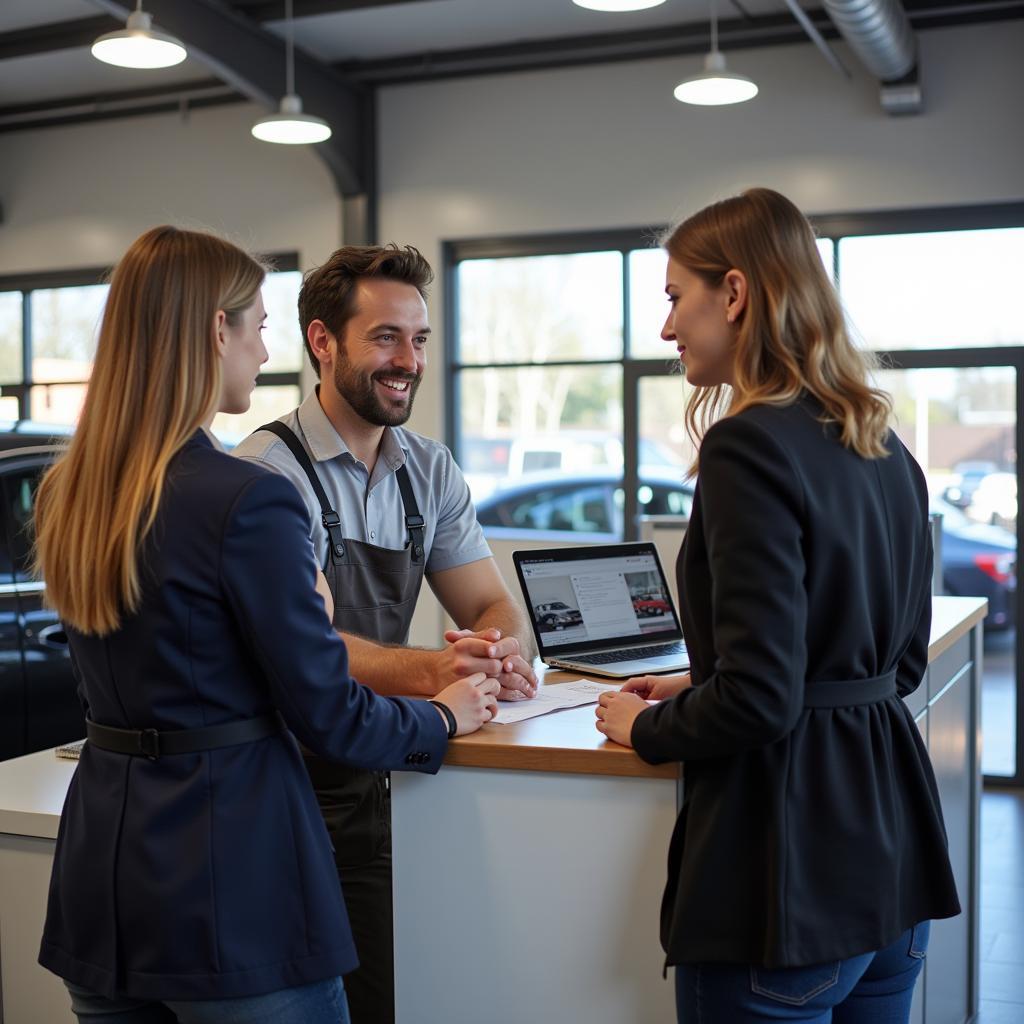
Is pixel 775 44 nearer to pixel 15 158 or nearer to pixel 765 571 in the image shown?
pixel 15 158

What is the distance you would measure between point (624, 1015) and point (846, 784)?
0.53 metres

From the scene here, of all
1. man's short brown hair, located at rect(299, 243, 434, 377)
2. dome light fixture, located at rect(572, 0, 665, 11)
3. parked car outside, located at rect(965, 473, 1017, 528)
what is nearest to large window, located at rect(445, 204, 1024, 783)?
parked car outside, located at rect(965, 473, 1017, 528)

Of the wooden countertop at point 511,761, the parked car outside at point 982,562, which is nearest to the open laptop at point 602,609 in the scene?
the wooden countertop at point 511,761

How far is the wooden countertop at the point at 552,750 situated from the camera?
1700mm

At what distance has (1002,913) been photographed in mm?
4141

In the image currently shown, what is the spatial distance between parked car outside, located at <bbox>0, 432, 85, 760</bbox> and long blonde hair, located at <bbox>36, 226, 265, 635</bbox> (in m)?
2.32

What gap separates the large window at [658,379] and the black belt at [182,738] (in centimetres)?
457

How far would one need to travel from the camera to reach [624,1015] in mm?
1746

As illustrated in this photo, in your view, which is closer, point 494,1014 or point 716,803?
point 716,803

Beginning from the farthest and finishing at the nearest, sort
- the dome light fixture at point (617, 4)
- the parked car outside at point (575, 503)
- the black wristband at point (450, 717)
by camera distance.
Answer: the parked car outside at point (575, 503)
the dome light fixture at point (617, 4)
the black wristband at point (450, 717)

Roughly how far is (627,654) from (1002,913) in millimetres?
2312

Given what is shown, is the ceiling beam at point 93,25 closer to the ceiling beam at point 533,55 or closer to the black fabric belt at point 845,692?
the ceiling beam at point 533,55

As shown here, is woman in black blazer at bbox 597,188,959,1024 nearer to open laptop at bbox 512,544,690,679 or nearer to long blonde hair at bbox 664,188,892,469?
long blonde hair at bbox 664,188,892,469

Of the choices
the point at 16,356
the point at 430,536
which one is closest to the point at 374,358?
the point at 430,536
